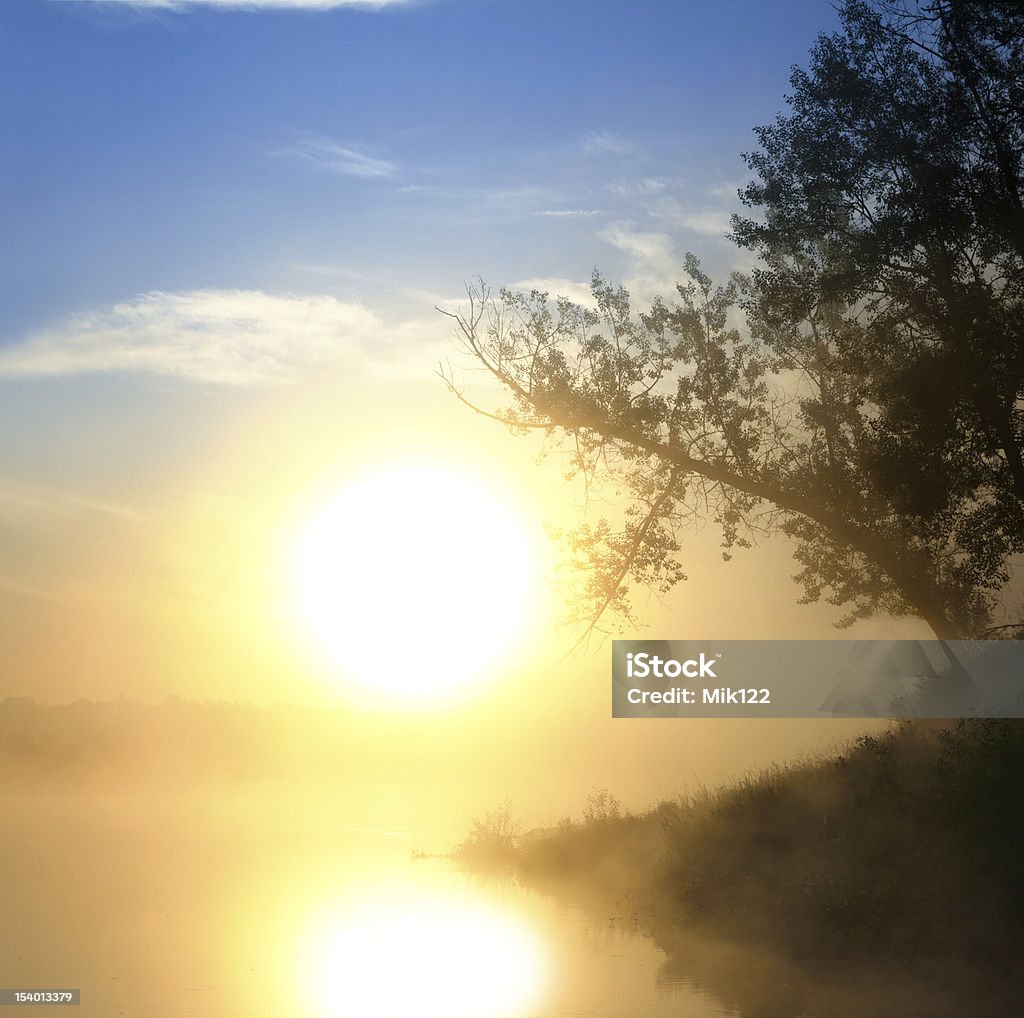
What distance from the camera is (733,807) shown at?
2639cm

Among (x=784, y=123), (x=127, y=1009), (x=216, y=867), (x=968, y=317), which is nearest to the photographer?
(x=127, y=1009)

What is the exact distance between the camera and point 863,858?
21469mm

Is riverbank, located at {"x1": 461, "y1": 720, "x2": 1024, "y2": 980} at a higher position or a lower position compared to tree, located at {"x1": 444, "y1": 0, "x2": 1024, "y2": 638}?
lower

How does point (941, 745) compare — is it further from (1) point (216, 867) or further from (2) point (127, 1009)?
(1) point (216, 867)

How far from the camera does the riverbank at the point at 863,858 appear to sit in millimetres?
18672

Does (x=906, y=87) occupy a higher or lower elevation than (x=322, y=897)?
higher

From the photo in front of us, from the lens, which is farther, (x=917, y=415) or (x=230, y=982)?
(x=917, y=415)

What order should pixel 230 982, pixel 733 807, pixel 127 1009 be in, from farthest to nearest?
pixel 733 807, pixel 230 982, pixel 127 1009

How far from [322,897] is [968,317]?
767 inches

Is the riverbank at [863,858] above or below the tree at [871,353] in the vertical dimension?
below

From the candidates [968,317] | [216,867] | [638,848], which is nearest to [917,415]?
[968,317]

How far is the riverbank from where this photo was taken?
1867 cm

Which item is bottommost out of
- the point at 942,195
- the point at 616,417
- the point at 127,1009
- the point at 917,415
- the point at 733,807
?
the point at 127,1009

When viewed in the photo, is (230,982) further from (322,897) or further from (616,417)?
(616,417)
